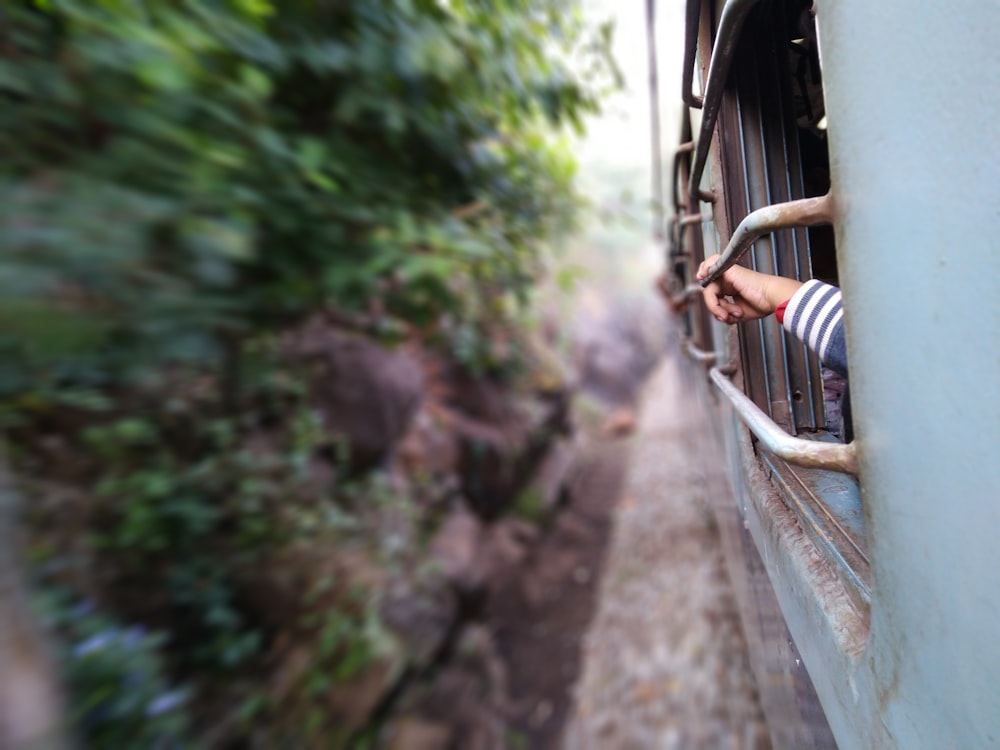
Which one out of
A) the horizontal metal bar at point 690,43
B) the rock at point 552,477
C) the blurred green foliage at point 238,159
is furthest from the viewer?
the rock at point 552,477

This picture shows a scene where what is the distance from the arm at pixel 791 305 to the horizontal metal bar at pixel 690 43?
0.34 metres

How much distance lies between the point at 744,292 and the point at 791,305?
0.11m

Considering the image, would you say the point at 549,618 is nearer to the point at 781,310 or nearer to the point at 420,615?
the point at 420,615

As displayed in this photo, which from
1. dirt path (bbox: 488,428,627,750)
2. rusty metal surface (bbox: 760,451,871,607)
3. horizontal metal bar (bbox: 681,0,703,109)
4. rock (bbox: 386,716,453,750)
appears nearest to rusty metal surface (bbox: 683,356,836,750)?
rusty metal surface (bbox: 760,451,871,607)

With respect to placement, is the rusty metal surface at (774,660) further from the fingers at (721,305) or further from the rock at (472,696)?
the rock at (472,696)

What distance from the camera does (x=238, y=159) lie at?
1.57 m

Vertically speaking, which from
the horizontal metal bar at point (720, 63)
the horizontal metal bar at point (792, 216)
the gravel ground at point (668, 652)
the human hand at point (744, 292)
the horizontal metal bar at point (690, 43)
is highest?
the horizontal metal bar at point (690, 43)

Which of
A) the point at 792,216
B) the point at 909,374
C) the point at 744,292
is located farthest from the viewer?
the point at 744,292

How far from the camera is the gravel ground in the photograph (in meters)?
3.01

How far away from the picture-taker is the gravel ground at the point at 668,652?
9.89 ft

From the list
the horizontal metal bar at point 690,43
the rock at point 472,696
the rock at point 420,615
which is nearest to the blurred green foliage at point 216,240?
the rock at point 420,615

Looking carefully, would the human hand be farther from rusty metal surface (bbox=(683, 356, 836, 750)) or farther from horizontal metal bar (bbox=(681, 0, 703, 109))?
rusty metal surface (bbox=(683, 356, 836, 750))

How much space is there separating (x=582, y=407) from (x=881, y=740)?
11051 millimetres

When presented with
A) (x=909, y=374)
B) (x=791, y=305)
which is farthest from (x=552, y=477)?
(x=909, y=374)
